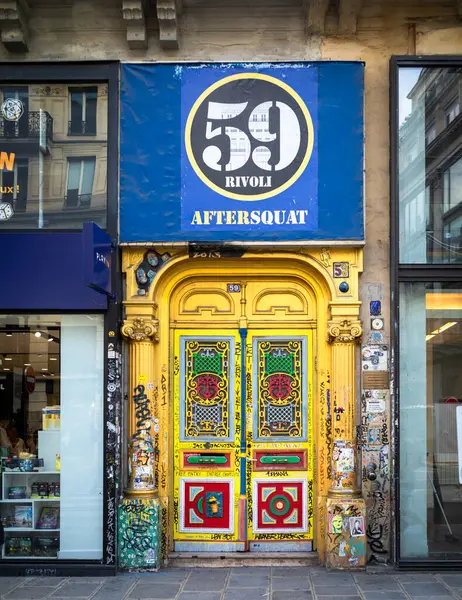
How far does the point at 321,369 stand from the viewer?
8078 mm

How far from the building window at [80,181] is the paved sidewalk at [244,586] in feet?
13.7

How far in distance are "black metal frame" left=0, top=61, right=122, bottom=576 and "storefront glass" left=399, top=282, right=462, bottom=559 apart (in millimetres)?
3218

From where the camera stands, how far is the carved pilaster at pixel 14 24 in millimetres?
8000

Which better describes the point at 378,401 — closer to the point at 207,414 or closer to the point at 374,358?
the point at 374,358

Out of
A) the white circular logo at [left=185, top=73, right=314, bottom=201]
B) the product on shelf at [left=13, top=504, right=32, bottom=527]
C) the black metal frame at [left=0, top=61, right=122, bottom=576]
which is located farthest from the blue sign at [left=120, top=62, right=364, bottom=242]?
the product on shelf at [left=13, top=504, right=32, bottom=527]

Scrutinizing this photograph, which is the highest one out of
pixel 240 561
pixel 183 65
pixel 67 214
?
pixel 183 65

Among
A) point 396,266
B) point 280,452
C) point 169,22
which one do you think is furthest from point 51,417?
point 169,22

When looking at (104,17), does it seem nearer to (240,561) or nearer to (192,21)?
(192,21)

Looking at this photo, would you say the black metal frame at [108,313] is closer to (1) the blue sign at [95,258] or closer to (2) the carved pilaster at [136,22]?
(2) the carved pilaster at [136,22]

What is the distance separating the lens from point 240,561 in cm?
796

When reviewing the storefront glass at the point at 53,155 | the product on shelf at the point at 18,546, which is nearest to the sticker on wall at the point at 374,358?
the storefront glass at the point at 53,155

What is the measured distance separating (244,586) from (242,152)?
186 inches

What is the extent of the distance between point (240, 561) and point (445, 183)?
4.93m

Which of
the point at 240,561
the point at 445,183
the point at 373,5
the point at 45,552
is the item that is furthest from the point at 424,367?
the point at 45,552
